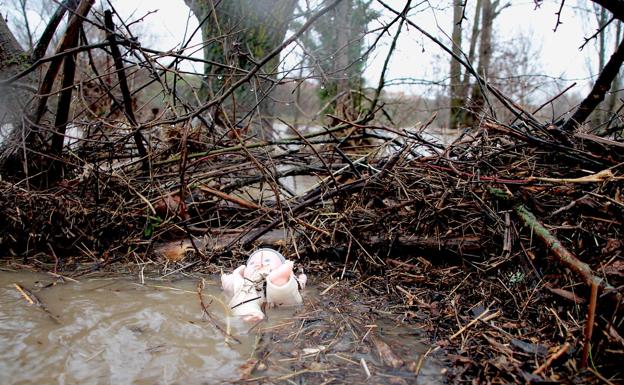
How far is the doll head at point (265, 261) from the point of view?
9.80 ft

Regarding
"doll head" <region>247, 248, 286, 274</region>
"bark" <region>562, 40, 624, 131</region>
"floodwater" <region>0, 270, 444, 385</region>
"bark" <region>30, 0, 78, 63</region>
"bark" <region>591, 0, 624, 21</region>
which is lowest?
"floodwater" <region>0, 270, 444, 385</region>

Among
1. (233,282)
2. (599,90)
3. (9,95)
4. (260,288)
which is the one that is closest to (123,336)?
(233,282)

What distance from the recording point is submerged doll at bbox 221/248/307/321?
2.73m

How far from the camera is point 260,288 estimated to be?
289 cm

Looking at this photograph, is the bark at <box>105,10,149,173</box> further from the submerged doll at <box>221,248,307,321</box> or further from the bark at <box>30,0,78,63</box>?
the submerged doll at <box>221,248,307,321</box>

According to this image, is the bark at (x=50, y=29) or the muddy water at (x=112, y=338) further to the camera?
the bark at (x=50, y=29)

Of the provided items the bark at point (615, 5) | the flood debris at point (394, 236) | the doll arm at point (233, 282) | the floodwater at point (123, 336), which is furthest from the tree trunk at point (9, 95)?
the bark at point (615, 5)

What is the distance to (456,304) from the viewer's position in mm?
2777

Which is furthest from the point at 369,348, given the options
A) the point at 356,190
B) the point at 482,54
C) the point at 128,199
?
the point at 482,54

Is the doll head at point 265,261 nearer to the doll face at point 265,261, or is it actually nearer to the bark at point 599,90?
the doll face at point 265,261

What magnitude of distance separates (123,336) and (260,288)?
2.80 ft

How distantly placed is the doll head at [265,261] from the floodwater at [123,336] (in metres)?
0.30

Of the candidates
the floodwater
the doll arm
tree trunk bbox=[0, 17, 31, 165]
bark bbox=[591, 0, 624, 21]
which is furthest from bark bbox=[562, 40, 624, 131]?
tree trunk bbox=[0, 17, 31, 165]

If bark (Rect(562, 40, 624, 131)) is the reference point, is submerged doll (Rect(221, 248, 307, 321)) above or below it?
below
